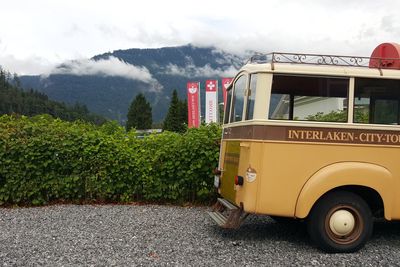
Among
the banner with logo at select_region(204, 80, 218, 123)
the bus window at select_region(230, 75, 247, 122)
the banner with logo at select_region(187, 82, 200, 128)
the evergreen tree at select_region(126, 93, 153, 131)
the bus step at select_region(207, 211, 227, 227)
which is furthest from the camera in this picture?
the evergreen tree at select_region(126, 93, 153, 131)

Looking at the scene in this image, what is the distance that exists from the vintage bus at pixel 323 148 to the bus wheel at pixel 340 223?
0.01 metres

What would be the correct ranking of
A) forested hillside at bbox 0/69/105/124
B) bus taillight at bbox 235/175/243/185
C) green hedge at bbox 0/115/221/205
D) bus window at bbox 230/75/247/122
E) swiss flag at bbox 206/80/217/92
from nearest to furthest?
1. bus taillight at bbox 235/175/243/185
2. bus window at bbox 230/75/247/122
3. green hedge at bbox 0/115/221/205
4. swiss flag at bbox 206/80/217/92
5. forested hillside at bbox 0/69/105/124

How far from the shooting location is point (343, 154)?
234 inches

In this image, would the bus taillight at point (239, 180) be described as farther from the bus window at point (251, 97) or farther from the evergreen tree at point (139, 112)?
the evergreen tree at point (139, 112)

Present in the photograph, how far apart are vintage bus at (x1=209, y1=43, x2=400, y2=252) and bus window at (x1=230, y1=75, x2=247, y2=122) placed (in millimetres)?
374

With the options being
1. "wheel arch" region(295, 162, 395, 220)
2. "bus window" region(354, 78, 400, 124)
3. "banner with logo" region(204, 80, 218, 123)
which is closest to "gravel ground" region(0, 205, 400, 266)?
"wheel arch" region(295, 162, 395, 220)

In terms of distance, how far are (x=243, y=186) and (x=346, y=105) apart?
5.65 feet

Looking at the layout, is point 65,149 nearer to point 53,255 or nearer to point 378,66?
point 53,255

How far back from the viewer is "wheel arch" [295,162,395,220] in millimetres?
5867

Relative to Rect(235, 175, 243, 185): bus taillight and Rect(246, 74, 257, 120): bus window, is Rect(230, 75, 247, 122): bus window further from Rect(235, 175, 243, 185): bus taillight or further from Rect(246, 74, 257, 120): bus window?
Rect(235, 175, 243, 185): bus taillight

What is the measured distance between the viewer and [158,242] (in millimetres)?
6375

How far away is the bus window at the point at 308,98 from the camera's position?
6.05 m

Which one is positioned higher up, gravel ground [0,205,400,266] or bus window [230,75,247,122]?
bus window [230,75,247,122]

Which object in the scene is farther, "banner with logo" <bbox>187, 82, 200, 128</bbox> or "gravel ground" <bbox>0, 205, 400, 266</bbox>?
"banner with logo" <bbox>187, 82, 200, 128</bbox>
